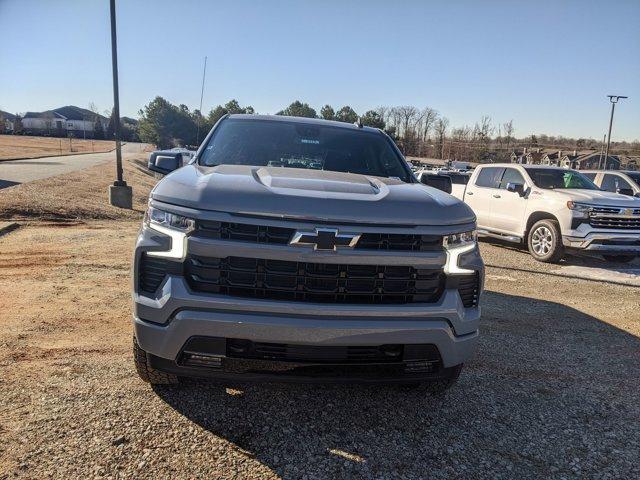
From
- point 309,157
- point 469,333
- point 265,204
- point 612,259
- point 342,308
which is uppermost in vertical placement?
point 309,157

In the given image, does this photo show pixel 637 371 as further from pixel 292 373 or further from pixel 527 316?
pixel 292 373

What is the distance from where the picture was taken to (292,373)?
2.57 meters

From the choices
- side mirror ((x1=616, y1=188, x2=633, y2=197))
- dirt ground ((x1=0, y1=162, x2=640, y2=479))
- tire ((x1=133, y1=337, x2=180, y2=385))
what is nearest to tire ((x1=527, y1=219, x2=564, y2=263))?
side mirror ((x1=616, y1=188, x2=633, y2=197))

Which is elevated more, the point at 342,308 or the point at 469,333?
the point at 342,308

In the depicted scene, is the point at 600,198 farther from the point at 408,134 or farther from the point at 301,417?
the point at 408,134

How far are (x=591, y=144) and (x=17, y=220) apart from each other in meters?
118

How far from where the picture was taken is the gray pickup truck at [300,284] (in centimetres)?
246

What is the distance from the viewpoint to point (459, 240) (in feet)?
9.14

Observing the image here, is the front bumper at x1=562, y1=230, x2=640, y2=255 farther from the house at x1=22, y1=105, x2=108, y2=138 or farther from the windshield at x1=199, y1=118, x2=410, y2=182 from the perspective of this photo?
the house at x1=22, y1=105, x2=108, y2=138

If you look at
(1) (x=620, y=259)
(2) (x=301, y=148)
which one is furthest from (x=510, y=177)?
(2) (x=301, y=148)

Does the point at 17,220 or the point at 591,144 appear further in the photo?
the point at 591,144

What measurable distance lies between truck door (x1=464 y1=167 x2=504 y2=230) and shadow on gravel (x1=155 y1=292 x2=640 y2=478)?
683 centimetres

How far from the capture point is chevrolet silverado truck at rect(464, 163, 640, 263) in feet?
28.6

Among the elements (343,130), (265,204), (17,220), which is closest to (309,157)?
(343,130)
